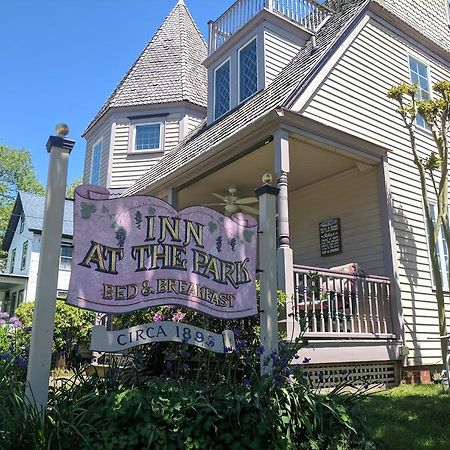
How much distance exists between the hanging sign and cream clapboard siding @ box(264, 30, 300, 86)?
7.15 metres

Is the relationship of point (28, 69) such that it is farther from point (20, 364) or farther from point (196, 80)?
point (20, 364)

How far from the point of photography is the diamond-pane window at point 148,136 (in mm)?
14953

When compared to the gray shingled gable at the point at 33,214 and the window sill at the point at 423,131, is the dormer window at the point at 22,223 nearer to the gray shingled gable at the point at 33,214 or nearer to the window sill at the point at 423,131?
the gray shingled gable at the point at 33,214

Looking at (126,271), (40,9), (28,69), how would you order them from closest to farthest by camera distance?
(126,271) → (40,9) → (28,69)

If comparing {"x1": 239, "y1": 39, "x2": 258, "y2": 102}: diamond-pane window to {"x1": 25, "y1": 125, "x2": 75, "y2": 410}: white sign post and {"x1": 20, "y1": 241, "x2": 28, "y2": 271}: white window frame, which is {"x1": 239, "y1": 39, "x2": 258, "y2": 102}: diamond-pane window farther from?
{"x1": 20, "y1": 241, "x2": 28, "y2": 271}: white window frame

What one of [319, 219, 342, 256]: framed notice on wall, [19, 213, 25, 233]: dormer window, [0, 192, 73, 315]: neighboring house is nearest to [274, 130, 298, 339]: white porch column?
[319, 219, 342, 256]: framed notice on wall

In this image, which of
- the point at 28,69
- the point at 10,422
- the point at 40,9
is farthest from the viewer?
the point at 28,69

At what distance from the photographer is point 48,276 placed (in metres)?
3.37

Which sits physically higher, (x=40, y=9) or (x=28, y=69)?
(x=28, y=69)

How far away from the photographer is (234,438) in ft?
9.71

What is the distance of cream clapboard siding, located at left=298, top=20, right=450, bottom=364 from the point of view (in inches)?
316

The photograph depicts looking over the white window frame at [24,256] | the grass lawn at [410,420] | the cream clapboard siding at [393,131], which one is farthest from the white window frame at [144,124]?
the white window frame at [24,256]

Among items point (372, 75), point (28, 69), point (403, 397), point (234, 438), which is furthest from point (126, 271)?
point (28, 69)

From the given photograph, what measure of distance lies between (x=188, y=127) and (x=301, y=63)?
6.23m
